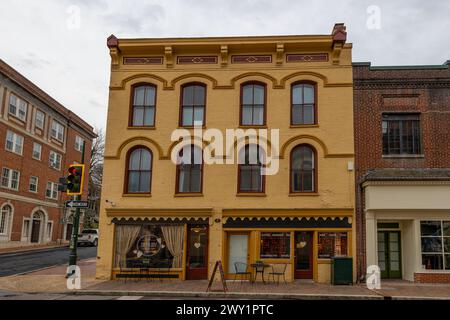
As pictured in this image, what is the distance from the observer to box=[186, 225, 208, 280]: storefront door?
17.6 meters

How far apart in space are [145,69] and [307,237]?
33.2 feet

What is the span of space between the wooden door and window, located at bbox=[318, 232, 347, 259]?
3176 centimetres

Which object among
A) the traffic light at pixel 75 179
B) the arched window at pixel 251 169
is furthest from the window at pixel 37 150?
the arched window at pixel 251 169

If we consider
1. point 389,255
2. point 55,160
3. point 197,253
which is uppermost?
point 55,160

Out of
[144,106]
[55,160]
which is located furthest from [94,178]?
[144,106]

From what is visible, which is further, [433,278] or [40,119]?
[40,119]

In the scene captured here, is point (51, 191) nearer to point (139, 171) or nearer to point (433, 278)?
point (139, 171)

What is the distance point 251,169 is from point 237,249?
3377 millimetres

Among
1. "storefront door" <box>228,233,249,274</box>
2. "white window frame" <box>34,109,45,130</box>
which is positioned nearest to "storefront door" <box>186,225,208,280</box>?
"storefront door" <box>228,233,249,274</box>

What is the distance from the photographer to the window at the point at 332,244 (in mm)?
17234

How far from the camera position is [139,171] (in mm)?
18703

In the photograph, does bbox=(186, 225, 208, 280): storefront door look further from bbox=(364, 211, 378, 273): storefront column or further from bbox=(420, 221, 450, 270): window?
bbox=(420, 221, 450, 270): window
